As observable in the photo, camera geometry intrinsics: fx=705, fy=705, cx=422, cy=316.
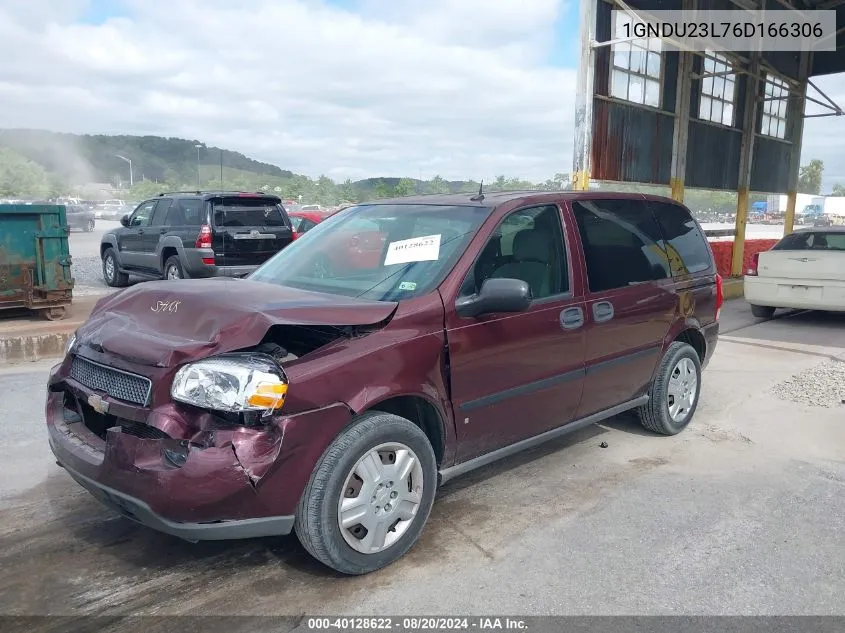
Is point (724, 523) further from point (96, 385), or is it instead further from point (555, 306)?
point (96, 385)

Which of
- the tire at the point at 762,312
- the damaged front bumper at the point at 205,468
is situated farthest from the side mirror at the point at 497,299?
the tire at the point at 762,312

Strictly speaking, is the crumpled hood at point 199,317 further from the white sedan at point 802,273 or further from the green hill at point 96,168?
the green hill at point 96,168

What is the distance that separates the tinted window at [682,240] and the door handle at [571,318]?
1.31 metres

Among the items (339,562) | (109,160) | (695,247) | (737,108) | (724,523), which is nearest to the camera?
(339,562)

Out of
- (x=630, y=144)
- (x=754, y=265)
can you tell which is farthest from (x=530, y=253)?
(x=630, y=144)

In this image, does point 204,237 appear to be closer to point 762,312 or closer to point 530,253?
point 530,253

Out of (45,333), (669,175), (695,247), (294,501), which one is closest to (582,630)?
(294,501)

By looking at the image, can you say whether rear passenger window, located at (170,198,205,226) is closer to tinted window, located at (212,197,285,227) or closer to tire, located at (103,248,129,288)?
tinted window, located at (212,197,285,227)

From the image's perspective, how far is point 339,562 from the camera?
3068 mm

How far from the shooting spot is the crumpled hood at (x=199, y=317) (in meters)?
2.91

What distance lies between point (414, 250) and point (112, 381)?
162cm

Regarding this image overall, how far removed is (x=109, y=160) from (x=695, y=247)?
5059cm

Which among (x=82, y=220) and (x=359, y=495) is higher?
(x=359, y=495)

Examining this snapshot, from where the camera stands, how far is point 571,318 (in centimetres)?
410
